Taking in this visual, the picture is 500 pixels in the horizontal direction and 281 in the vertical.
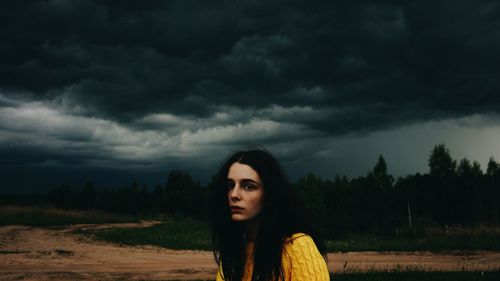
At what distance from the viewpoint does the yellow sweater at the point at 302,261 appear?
2.10 meters

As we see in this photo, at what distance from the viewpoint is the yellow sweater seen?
2.10 m

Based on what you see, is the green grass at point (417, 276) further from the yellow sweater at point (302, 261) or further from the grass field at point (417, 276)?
the yellow sweater at point (302, 261)

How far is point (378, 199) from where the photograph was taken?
4428 centimetres

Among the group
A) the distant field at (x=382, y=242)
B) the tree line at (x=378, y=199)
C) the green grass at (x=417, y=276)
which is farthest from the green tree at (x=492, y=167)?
the green grass at (x=417, y=276)

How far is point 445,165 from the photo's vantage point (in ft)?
207

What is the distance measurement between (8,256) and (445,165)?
5836 centimetres

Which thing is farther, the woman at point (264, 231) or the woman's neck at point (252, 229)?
the woman's neck at point (252, 229)

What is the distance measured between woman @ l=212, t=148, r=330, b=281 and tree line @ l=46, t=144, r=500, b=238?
88.2 feet

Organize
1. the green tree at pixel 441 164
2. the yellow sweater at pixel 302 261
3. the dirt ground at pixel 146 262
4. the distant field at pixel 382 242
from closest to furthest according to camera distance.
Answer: the yellow sweater at pixel 302 261, the dirt ground at pixel 146 262, the distant field at pixel 382 242, the green tree at pixel 441 164

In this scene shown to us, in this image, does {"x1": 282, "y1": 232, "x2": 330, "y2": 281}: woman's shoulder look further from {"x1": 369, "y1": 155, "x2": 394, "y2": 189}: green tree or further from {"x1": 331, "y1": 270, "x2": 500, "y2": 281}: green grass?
{"x1": 369, "y1": 155, "x2": 394, "y2": 189}: green tree

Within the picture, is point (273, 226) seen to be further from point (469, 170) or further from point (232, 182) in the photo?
point (469, 170)

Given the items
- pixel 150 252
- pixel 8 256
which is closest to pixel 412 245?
pixel 150 252

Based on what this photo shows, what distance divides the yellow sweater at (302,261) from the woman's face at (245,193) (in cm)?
27

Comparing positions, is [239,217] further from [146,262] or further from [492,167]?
[492,167]
